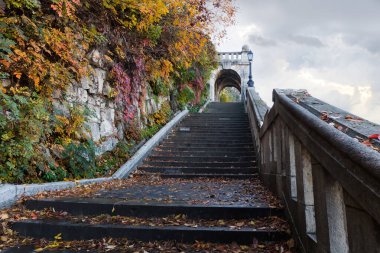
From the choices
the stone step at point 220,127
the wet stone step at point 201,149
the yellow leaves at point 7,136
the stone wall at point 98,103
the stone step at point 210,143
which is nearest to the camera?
the yellow leaves at point 7,136

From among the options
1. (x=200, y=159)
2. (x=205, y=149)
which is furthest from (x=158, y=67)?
(x=200, y=159)

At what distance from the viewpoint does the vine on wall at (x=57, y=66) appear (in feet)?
15.6

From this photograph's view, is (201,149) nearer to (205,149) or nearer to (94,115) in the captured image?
(205,149)

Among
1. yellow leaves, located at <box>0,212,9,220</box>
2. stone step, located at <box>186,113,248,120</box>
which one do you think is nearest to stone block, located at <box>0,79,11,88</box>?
yellow leaves, located at <box>0,212,9,220</box>

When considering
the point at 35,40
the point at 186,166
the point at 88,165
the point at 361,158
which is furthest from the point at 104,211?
the point at 186,166

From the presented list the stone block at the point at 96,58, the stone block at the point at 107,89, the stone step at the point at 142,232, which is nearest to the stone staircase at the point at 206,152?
the stone block at the point at 107,89

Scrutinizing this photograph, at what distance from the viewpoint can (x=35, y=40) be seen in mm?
5488

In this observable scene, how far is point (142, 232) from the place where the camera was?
3.12 metres

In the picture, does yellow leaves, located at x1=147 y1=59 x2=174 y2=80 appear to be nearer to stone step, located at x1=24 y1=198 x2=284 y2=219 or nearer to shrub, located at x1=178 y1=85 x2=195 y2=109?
shrub, located at x1=178 y1=85 x2=195 y2=109

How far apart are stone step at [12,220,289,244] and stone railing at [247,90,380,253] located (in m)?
0.44

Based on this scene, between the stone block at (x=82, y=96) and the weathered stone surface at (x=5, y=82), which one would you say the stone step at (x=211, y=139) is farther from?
the weathered stone surface at (x=5, y=82)

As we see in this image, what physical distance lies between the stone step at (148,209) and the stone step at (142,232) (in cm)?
43

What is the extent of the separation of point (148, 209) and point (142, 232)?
585 mm

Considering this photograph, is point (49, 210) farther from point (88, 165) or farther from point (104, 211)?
point (88, 165)
